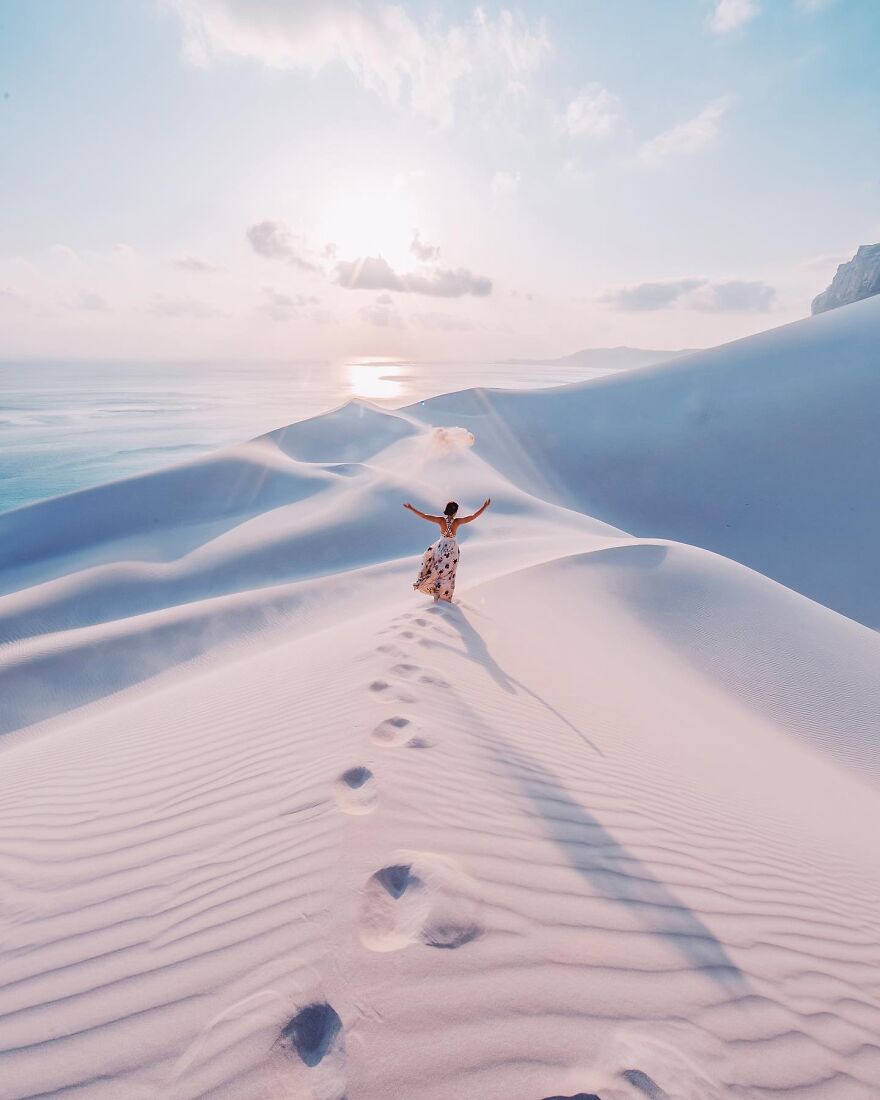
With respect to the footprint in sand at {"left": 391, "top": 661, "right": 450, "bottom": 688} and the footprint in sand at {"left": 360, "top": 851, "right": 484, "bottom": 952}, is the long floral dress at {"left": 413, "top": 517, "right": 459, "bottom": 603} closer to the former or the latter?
the footprint in sand at {"left": 391, "top": 661, "right": 450, "bottom": 688}

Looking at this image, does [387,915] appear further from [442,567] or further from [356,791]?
[442,567]

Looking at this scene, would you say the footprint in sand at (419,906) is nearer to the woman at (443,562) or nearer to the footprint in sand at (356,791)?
the footprint in sand at (356,791)

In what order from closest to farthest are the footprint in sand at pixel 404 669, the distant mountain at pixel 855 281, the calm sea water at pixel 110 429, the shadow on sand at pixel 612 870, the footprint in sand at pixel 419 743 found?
the shadow on sand at pixel 612 870
the footprint in sand at pixel 419 743
the footprint in sand at pixel 404 669
the calm sea water at pixel 110 429
the distant mountain at pixel 855 281

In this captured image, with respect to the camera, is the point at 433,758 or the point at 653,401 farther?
the point at 653,401

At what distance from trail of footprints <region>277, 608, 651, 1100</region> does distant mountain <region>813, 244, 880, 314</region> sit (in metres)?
122

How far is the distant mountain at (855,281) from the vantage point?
9551 cm

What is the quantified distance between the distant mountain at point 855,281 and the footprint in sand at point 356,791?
122261 mm

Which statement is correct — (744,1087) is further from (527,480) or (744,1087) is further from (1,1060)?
(527,480)

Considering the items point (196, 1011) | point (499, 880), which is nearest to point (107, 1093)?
point (196, 1011)

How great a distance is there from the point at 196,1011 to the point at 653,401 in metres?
27.5

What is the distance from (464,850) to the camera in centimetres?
213

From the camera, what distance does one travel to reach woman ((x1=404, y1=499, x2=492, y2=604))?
21.5ft

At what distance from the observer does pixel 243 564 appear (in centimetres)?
1391

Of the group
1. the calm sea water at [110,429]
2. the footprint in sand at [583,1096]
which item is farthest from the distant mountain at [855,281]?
the footprint in sand at [583,1096]
